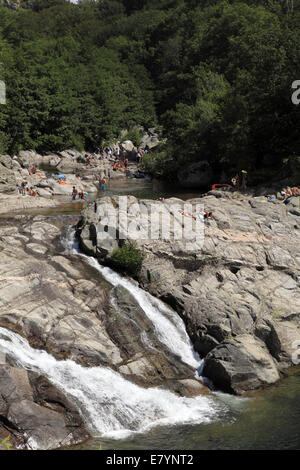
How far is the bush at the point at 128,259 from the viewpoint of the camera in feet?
82.4

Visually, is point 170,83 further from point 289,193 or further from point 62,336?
point 62,336

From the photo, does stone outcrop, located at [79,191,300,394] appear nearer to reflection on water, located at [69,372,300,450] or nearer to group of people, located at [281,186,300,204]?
reflection on water, located at [69,372,300,450]

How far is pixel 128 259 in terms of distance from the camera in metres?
25.1

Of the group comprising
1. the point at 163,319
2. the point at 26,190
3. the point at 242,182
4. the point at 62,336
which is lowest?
the point at 163,319

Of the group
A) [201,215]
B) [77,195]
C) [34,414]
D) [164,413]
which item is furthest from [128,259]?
[77,195]

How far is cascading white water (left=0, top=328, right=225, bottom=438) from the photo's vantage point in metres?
17.6

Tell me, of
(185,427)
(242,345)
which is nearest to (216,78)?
(242,345)

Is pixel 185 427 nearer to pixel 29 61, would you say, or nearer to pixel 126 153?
pixel 126 153

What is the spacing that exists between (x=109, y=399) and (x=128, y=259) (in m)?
8.23

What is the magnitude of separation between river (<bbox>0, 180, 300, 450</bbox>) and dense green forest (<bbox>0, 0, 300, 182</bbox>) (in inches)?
1007

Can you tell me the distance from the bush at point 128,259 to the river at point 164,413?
21.7ft

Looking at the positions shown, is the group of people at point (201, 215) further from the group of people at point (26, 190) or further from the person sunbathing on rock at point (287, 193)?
the group of people at point (26, 190)

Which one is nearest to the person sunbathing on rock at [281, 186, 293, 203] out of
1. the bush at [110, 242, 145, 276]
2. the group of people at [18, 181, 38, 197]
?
the bush at [110, 242, 145, 276]

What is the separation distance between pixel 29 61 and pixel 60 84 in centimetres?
487
